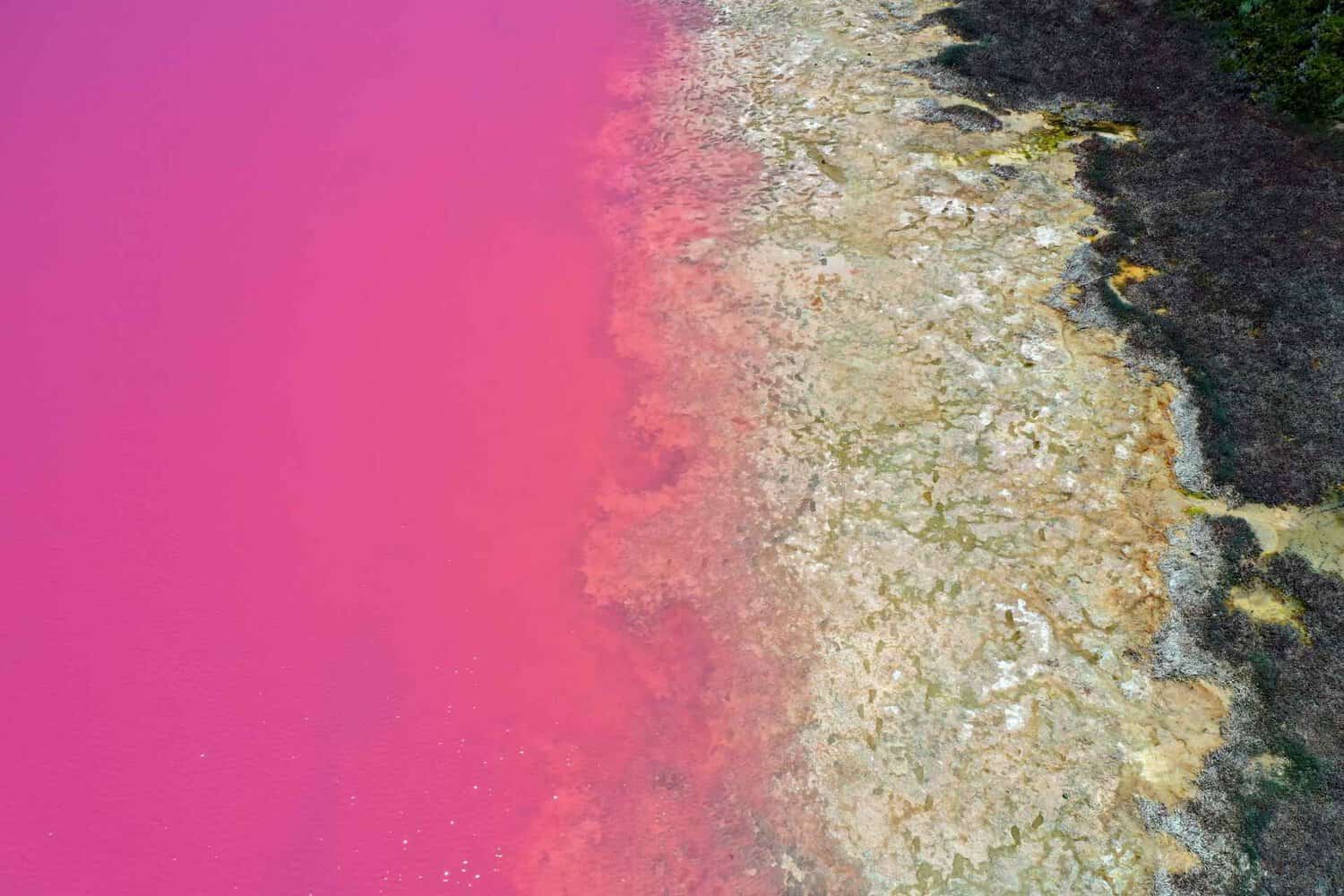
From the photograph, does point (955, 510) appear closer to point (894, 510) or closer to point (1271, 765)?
point (894, 510)

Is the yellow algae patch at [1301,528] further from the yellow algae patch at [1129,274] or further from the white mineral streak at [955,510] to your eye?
the yellow algae patch at [1129,274]

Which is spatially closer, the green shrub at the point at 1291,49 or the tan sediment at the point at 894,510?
the tan sediment at the point at 894,510

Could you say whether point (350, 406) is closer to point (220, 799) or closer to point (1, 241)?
point (220, 799)

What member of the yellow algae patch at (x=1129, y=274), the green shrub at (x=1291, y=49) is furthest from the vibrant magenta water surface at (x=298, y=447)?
the green shrub at (x=1291, y=49)

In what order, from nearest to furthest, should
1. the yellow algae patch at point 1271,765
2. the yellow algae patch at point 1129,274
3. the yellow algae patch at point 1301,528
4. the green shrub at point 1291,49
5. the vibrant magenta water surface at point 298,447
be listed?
the yellow algae patch at point 1271,765 < the vibrant magenta water surface at point 298,447 < the yellow algae patch at point 1301,528 < the yellow algae patch at point 1129,274 < the green shrub at point 1291,49

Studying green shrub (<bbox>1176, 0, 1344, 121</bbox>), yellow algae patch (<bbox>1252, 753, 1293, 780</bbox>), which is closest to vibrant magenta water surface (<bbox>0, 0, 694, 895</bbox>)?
yellow algae patch (<bbox>1252, 753, 1293, 780</bbox>)

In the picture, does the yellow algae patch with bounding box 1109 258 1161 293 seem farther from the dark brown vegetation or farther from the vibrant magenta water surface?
the vibrant magenta water surface

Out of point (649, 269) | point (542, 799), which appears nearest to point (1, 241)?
point (649, 269)
